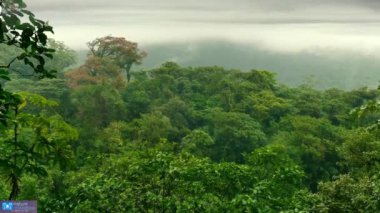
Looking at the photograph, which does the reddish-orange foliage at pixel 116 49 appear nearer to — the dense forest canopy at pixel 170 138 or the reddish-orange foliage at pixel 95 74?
the dense forest canopy at pixel 170 138

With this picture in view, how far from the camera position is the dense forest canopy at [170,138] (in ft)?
11.1

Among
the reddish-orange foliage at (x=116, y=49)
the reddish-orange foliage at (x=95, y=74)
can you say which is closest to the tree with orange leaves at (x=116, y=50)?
the reddish-orange foliage at (x=116, y=49)

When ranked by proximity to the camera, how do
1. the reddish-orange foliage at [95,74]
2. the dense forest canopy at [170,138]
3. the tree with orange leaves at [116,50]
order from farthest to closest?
the tree with orange leaves at [116,50] → the reddish-orange foliage at [95,74] → the dense forest canopy at [170,138]

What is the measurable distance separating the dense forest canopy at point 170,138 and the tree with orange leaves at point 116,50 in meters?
0.09

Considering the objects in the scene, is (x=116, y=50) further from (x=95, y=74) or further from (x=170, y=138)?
(x=170, y=138)

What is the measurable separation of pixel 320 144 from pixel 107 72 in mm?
18629

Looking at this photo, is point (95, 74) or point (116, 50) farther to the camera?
point (116, 50)

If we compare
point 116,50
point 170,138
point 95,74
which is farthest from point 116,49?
point 170,138

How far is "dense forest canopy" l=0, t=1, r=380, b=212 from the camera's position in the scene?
3.37m

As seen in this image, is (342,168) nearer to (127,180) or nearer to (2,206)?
(127,180)

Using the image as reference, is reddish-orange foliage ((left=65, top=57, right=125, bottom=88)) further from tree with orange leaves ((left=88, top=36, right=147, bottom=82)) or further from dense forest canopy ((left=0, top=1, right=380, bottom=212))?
tree with orange leaves ((left=88, top=36, right=147, bottom=82))

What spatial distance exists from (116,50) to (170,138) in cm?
1526

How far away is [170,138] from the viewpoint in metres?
31.0

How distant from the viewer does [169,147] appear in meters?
21.3
